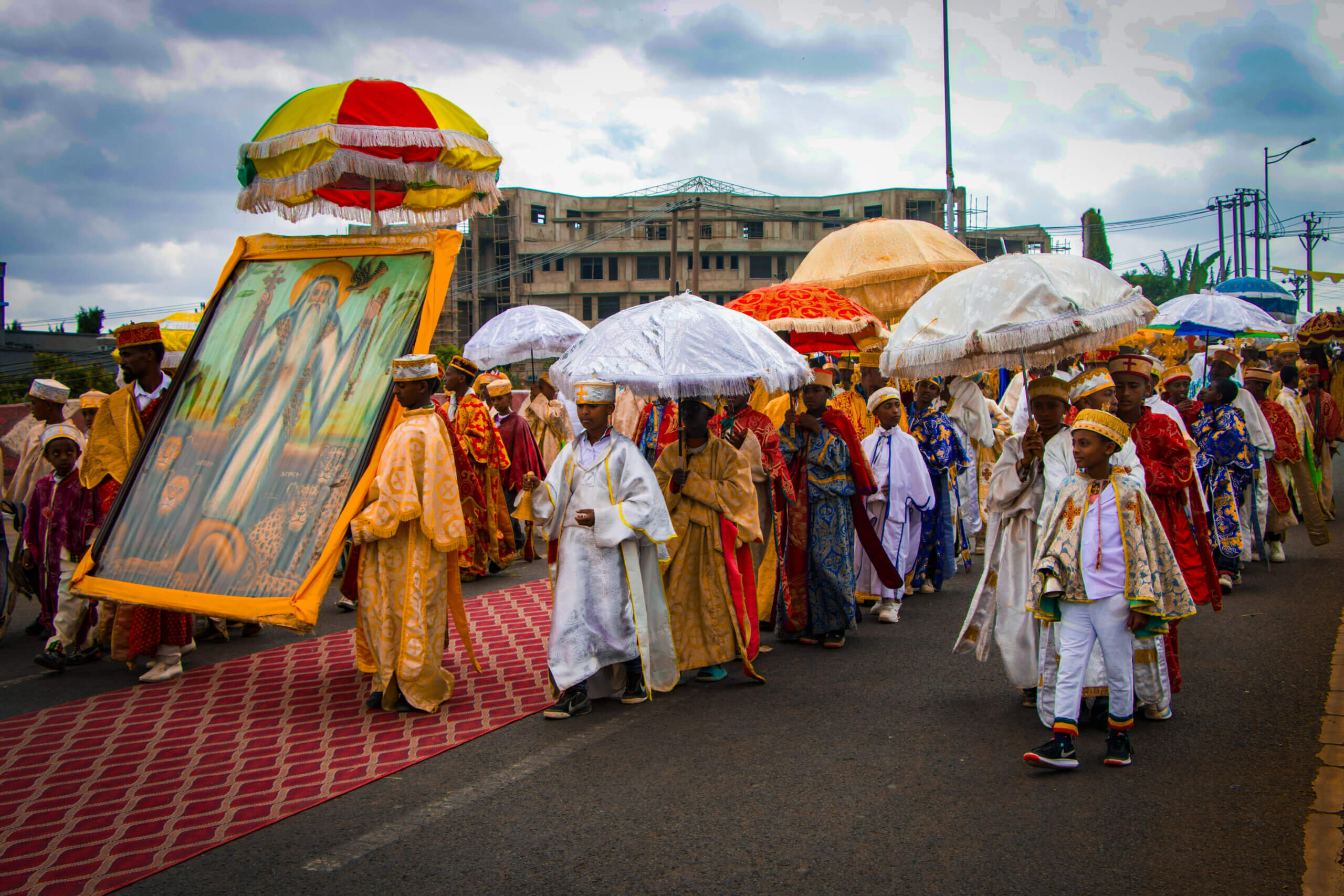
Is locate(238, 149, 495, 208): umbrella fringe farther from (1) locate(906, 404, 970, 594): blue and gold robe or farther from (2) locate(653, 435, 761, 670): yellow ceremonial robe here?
(1) locate(906, 404, 970, 594): blue and gold robe

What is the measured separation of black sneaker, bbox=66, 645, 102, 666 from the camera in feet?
21.9

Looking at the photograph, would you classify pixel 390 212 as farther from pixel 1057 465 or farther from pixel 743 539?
pixel 1057 465

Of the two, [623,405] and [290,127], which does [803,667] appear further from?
[623,405]

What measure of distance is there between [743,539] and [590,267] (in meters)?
56.7

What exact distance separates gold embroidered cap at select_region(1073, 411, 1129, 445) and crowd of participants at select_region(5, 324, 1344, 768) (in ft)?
0.04

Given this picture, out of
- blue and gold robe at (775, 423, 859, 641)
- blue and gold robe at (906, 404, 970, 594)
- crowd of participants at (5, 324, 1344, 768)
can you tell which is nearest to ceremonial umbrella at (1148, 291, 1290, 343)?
crowd of participants at (5, 324, 1344, 768)

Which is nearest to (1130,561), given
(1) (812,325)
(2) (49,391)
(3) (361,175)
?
(1) (812,325)

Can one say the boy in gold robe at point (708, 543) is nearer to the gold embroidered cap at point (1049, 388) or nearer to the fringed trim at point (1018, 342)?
the fringed trim at point (1018, 342)

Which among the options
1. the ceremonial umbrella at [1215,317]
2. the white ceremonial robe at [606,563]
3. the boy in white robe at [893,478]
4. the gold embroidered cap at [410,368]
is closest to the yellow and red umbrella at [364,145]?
the gold embroidered cap at [410,368]

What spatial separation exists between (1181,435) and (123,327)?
6.83 meters

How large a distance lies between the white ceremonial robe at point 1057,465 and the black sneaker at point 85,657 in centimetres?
640

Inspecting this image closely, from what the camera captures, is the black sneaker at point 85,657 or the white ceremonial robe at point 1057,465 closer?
the white ceremonial robe at point 1057,465

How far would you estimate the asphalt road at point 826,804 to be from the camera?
3457mm

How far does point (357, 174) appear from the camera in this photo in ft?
20.7
